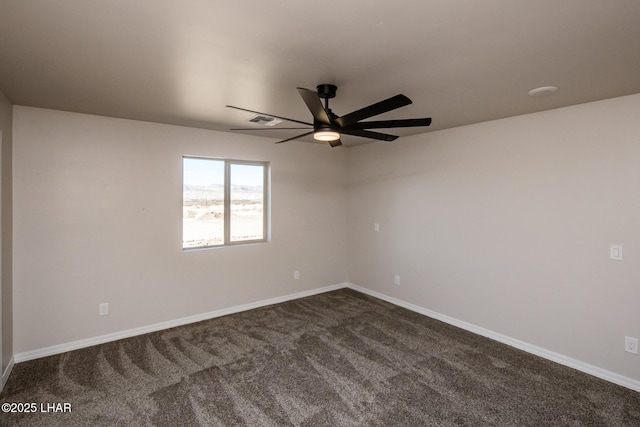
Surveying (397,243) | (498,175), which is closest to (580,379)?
(498,175)

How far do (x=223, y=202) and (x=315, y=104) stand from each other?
269 cm

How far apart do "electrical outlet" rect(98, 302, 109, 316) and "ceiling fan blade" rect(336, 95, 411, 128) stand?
3.09 metres

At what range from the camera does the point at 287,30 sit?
1.64 meters

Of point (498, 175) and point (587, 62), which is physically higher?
point (587, 62)

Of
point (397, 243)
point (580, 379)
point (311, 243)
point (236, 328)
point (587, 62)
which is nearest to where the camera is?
point (587, 62)

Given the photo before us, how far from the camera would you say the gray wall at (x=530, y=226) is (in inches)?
105

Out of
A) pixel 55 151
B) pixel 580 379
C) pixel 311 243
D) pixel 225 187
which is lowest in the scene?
pixel 580 379

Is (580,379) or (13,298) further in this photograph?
(13,298)

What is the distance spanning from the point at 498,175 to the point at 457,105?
1015 millimetres

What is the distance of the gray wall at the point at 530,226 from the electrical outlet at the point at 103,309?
11.7 ft

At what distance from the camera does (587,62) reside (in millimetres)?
1999

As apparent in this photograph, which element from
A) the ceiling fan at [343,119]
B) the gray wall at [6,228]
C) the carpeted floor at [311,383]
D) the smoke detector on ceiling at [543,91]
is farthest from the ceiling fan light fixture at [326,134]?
the gray wall at [6,228]

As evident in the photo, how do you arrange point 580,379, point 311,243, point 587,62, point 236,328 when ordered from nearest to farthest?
point 587,62 < point 580,379 < point 236,328 < point 311,243

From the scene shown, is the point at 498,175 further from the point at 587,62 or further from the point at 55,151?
the point at 55,151
